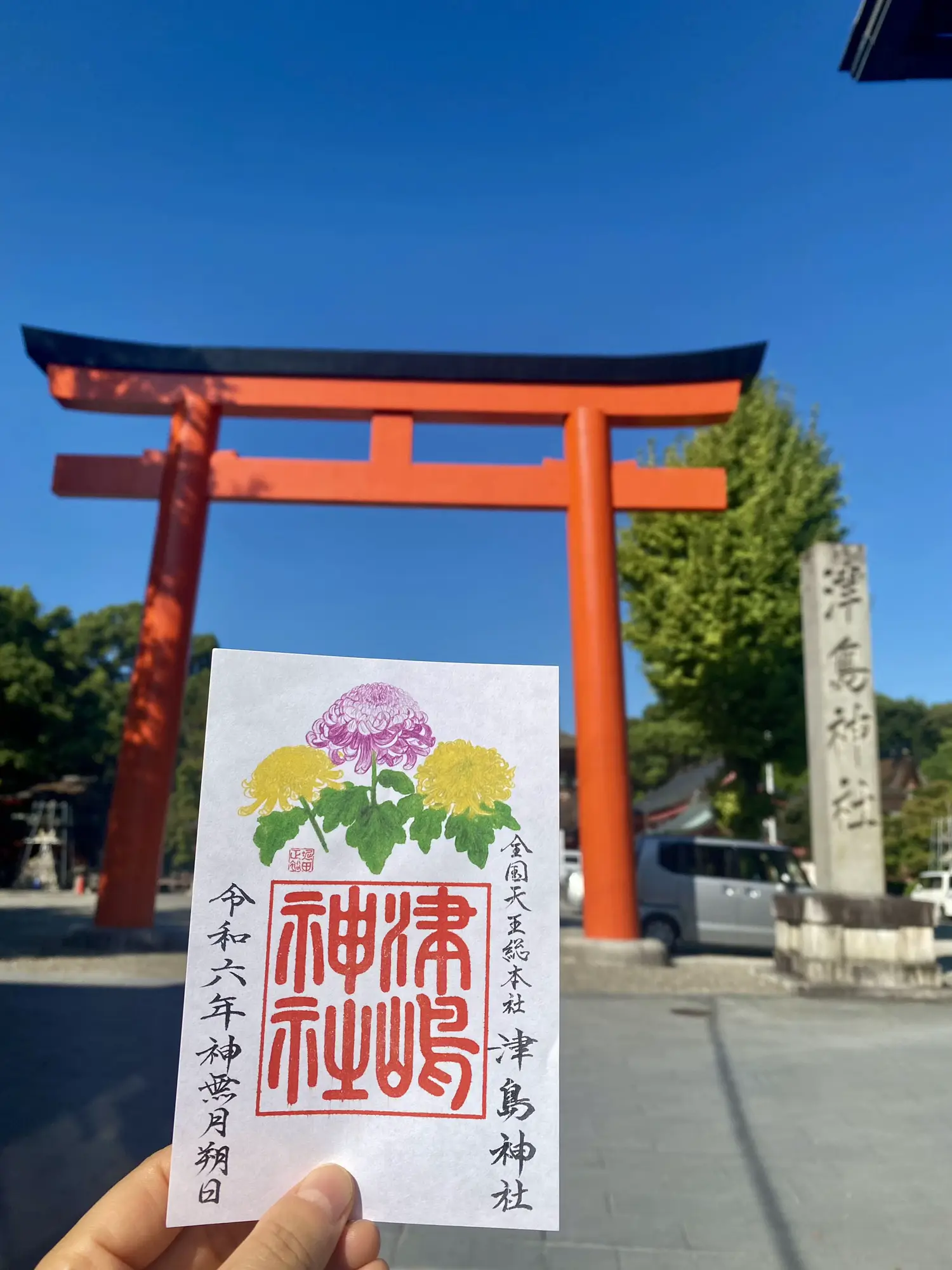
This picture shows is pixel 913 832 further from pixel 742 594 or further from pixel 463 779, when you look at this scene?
pixel 463 779

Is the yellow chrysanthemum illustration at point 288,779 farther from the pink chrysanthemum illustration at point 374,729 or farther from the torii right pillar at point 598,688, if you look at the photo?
the torii right pillar at point 598,688

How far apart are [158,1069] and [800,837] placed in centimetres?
2299

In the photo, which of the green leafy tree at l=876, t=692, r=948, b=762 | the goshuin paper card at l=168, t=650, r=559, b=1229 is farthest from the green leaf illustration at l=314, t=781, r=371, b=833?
the green leafy tree at l=876, t=692, r=948, b=762

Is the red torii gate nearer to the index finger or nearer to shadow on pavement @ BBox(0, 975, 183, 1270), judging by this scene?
shadow on pavement @ BBox(0, 975, 183, 1270)

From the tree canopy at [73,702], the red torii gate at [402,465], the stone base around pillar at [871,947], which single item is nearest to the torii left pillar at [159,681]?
the red torii gate at [402,465]

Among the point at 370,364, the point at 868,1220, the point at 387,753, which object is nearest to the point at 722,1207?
the point at 868,1220

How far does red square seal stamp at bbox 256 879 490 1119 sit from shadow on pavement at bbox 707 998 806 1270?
7.71 ft

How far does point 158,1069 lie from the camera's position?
4.79 m

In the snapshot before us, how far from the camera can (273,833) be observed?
1.07 meters

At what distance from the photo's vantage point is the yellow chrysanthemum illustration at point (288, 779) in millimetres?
1076

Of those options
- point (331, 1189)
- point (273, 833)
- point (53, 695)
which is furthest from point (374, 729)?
point (53, 695)

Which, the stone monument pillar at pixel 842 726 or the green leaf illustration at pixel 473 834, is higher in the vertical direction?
the stone monument pillar at pixel 842 726

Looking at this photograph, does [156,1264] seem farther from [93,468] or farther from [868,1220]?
[93,468]

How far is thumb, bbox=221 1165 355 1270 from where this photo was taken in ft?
3.05
